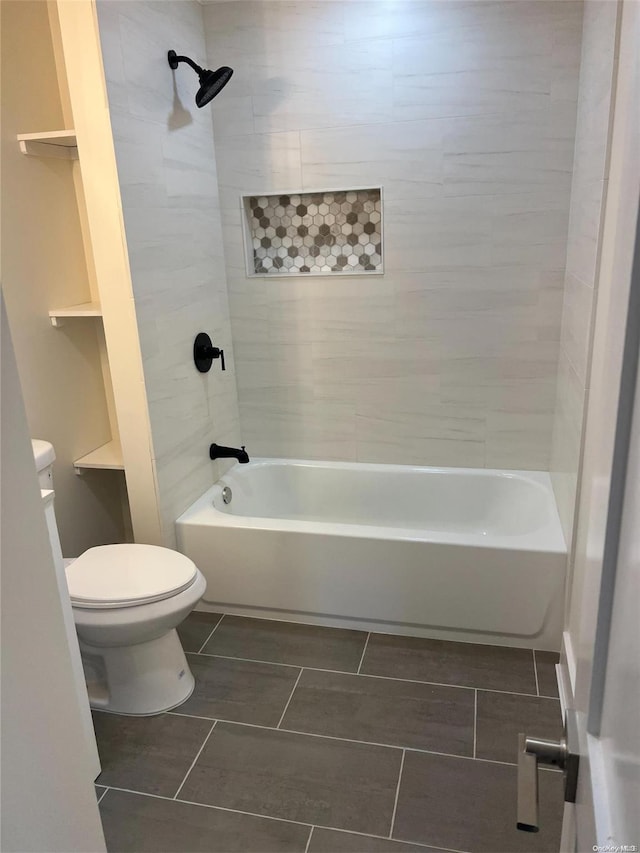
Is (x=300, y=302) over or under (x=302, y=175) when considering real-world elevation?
under

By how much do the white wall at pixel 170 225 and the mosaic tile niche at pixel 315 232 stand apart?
19 cm

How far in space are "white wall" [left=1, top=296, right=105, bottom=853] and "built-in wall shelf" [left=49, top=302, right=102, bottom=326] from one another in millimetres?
1883

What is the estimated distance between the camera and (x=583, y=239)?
2.26 m

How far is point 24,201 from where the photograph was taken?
92.2 inches

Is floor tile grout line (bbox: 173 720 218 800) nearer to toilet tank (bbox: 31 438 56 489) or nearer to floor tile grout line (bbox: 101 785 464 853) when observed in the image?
floor tile grout line (bbox: 101 785 464 853)

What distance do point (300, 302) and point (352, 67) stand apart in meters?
1.02

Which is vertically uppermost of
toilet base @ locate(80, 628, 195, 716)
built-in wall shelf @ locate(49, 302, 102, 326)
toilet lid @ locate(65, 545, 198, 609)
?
built-in wall shelf @ locate(49, 302, 102, 326)

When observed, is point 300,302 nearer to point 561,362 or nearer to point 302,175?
point 302,175

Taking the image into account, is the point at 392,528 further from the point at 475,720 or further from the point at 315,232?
the point at 315,232

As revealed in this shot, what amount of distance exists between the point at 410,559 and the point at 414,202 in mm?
1544

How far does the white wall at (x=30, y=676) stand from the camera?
0.63 metres

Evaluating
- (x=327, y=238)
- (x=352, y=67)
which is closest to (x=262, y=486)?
(x=327, y=238)

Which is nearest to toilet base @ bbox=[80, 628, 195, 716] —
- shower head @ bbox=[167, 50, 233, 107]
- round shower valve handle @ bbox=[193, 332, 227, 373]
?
round shower valve handle @ bbox=[193, 332, 227, 373]

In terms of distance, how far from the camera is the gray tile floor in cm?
174
